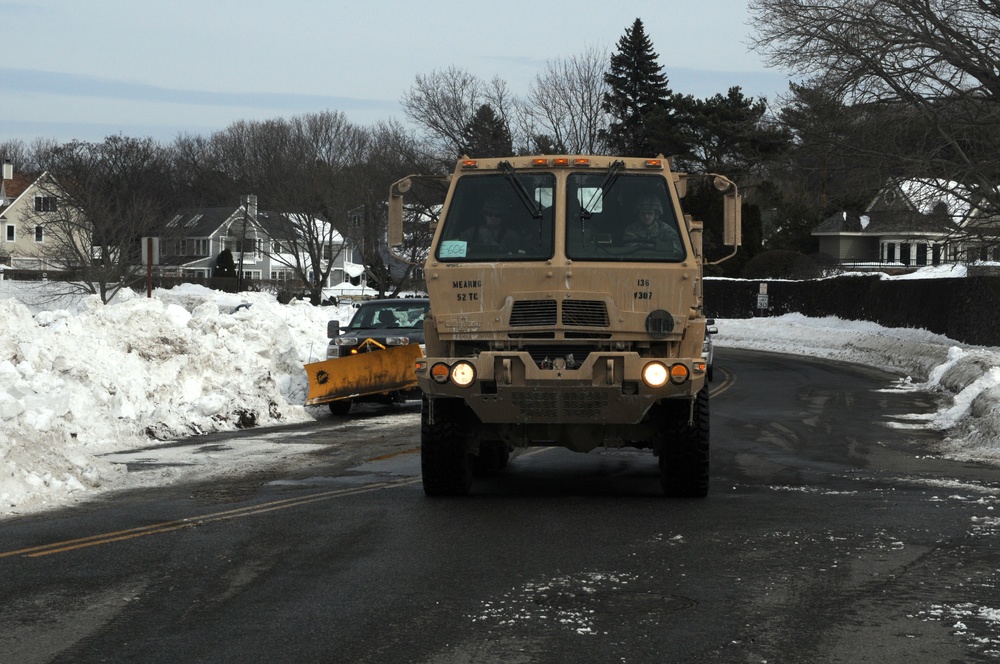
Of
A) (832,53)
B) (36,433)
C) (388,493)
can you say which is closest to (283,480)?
(388,493)

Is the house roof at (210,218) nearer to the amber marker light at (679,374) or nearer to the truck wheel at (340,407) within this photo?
the truck wheel at (340,407)

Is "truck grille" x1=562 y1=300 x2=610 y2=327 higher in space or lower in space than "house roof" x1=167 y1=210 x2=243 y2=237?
lower

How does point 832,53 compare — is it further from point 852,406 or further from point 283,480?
point 283,480

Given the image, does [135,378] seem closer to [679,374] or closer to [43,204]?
[679,374]

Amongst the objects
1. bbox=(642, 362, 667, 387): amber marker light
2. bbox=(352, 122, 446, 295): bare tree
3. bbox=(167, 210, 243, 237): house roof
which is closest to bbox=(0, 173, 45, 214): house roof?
bbox=(167, 210, 243, 237): house roof

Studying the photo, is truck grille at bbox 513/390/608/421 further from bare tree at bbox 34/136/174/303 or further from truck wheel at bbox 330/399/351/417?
bare tree at bbox 34/136/174/303

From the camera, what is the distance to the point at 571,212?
10.8 meters

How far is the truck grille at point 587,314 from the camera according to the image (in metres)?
10.3

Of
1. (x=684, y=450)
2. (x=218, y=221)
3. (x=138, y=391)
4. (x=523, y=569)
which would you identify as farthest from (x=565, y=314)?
(x=218, y=221)

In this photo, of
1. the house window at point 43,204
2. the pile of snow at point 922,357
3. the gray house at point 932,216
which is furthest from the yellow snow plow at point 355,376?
the house window at point 43,204

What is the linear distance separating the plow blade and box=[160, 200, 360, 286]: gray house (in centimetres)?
4675

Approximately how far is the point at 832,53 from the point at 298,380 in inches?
589

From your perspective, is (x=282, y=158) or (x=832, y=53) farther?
(x=282, y=158)

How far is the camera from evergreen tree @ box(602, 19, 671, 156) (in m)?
67.6
